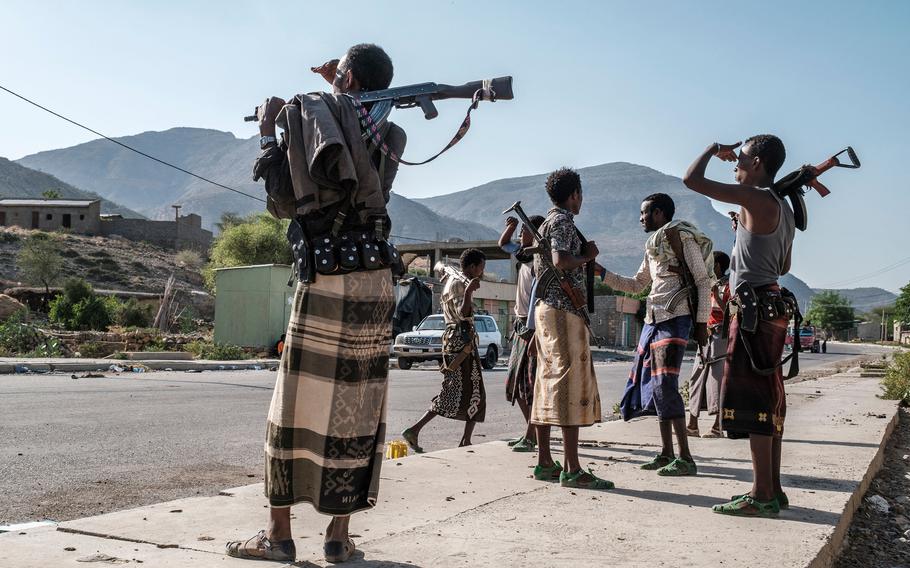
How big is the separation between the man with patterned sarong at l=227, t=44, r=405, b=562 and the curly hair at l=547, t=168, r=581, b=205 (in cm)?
215

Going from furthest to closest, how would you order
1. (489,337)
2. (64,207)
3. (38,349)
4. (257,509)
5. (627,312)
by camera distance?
1. (64,207)
2. (627,312)
3. (489,337)
4. (38,349)
5. (257,509)

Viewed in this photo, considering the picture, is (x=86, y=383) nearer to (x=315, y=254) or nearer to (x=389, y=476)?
(x=389, y=476)

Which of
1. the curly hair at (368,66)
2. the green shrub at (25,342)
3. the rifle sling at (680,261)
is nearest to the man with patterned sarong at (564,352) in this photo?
the rifle sling at (680,261)

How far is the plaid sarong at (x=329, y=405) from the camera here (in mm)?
3301

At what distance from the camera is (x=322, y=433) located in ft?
10.9

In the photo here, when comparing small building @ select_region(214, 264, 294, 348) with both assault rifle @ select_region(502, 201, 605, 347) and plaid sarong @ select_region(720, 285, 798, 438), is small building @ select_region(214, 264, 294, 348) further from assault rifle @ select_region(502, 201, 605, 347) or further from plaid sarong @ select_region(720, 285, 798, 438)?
plaid sarong @ select_region(720, 285, 798, 438)

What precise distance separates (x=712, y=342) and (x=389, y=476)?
13.9 feet

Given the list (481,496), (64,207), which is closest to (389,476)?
(481,496)

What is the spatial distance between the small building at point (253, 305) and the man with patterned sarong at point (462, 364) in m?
20.9

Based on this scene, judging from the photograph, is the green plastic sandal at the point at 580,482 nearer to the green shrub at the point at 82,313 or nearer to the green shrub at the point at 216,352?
the green shrub at the point at 216,352

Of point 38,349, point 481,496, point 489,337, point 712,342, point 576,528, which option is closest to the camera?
point 576,528

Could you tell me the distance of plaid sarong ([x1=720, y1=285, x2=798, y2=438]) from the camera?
439 centimetres

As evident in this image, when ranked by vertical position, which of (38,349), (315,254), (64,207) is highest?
(64,207)

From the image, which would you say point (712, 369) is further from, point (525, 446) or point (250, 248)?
point (250, 248)
